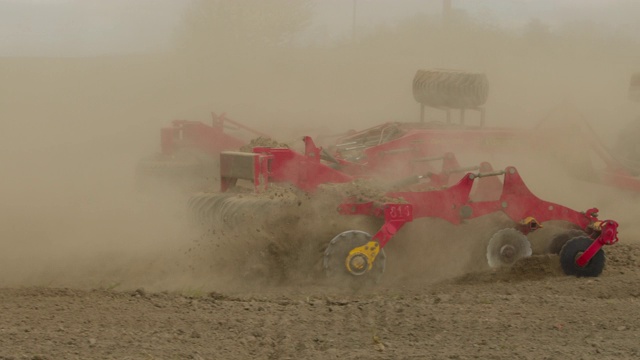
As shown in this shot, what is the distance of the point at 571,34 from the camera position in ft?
76.4

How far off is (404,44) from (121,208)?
17372 millimetres

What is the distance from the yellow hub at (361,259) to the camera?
816 centimetres

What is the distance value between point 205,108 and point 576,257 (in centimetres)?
1580

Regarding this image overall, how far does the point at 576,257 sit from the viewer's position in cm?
879

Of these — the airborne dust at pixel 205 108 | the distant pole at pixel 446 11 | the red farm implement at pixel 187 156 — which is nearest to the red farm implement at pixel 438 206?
the airborne dust at pixel 205 108

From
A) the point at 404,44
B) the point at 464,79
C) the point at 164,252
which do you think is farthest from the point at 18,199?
the point at 404,44

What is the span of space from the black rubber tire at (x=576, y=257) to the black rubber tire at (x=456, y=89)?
139 inches

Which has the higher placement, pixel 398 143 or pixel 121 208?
pixel 398 143

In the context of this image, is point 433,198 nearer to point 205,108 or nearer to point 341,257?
point 341,257

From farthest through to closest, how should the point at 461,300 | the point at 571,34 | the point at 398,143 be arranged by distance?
the point at 571,34
the point at 398,143
the point at 461,300

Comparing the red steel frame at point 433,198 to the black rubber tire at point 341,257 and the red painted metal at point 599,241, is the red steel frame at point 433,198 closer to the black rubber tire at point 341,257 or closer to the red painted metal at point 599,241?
the red painted metal at point 599,241

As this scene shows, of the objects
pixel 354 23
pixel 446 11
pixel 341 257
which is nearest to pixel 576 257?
pixel 341 257

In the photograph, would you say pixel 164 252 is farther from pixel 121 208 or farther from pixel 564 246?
pixel 564 246

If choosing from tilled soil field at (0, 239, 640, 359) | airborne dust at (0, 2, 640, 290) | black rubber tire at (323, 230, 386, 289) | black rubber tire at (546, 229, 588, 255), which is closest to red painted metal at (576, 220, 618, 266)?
black rubber tire at (546, 229, 588, 255)
